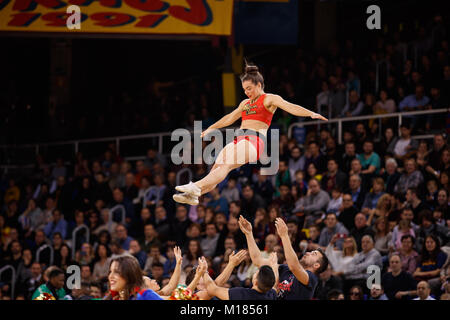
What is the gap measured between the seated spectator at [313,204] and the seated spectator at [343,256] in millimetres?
1077

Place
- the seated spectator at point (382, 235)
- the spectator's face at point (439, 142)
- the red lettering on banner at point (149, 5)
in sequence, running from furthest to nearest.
A: the red lettering on banner at point (149, 5)
the spectator's face at point (439, 142)
the seated spectator at point (382, 235)

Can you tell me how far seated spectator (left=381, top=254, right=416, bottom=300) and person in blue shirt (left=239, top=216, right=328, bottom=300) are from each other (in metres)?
2.86

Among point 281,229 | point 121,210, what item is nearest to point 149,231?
point 121,210

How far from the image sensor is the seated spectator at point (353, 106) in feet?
46.5

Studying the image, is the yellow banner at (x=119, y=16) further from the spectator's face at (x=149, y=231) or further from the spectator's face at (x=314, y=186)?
the spectator's face at (x=149, y=231)

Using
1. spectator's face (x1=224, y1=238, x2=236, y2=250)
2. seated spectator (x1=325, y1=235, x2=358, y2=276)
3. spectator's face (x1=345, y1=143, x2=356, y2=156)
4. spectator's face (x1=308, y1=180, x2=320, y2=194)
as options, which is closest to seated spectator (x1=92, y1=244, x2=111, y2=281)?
spectator's face (x1=224, y1=238, x2=236, y2=250)

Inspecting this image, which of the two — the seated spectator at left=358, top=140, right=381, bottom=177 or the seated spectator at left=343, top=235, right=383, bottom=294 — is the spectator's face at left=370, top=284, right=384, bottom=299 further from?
the seated spectator at left=358, top=140, right=381, bottom=177

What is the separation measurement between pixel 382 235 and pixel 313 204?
55.8 inches

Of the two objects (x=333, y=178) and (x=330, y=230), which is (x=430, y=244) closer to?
(x=330, y=230)

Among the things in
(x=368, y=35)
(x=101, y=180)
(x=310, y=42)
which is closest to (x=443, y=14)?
(x=368, y=35)

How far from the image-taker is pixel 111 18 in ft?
44.9

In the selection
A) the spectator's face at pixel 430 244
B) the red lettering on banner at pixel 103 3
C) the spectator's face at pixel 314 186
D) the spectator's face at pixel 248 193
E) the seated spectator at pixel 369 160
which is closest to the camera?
the spectator's face at pixel 430 244

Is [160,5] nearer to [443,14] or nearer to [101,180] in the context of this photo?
[101,180]

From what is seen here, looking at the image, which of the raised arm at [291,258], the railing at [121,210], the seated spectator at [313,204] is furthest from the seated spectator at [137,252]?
the raised arm at [291,258]
